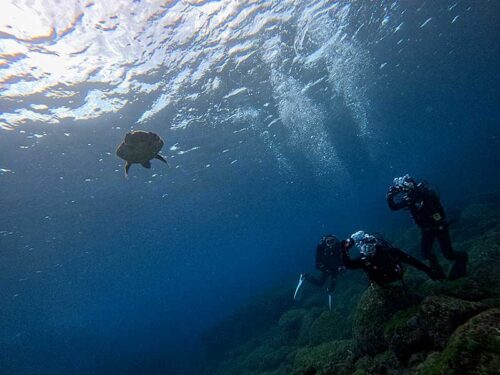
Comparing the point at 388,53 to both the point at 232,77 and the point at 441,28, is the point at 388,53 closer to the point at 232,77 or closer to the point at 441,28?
the point at 441,28

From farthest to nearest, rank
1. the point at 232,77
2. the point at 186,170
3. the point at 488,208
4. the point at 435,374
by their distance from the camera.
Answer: the point at 186,170 < the point at 232,77 < the point at 488,208 < the point at 435,374

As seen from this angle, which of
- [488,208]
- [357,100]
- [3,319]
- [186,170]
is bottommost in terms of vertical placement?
[488,208]

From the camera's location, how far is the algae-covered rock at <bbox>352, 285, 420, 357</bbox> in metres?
5.13

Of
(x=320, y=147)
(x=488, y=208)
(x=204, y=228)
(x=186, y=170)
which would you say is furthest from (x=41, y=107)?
(x=204, y=228)

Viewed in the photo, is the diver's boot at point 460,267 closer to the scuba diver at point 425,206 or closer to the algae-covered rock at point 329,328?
the scuba diver at point 425,206

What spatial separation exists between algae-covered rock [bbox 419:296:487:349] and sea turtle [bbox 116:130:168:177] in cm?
640

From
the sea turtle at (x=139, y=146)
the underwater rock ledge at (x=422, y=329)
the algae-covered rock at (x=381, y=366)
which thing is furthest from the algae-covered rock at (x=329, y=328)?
the sea turtle at (x=139, y=146)

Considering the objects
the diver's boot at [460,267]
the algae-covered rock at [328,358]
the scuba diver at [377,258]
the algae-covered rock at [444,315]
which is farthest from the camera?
the diver's boot at [460,267]

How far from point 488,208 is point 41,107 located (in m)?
22.0

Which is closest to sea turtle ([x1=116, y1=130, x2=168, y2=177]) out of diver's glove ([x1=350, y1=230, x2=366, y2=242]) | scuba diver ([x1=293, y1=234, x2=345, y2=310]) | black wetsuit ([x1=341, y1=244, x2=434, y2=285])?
diver's glove ([x1=350, y1=230, x2=366, y2=242])

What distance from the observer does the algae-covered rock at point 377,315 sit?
5.13 meters

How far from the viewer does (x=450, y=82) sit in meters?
42.3

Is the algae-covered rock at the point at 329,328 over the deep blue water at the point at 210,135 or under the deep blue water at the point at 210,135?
under

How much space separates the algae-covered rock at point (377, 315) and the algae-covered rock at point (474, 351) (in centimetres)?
210
